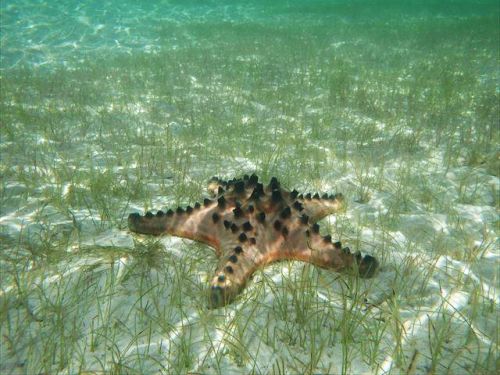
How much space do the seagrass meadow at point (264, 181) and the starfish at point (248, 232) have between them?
150 mm

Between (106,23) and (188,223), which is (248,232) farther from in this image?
(106,23)

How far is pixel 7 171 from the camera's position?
5289 millimetres

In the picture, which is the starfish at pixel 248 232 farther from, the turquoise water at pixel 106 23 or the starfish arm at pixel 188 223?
the turquoise water at pixel 106 23

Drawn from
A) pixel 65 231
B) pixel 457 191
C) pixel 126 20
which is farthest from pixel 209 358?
pixel 126 20

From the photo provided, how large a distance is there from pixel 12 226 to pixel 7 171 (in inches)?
70.8

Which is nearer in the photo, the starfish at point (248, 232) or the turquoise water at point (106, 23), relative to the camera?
the starfish at point (248, 232)

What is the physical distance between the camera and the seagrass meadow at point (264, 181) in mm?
2459

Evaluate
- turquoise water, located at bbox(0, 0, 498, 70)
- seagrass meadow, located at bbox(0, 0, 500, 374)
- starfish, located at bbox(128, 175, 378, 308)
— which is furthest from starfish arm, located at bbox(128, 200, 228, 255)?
turquoise water, located at bbox(0, 0, 498, 70)

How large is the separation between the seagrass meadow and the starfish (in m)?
0.15

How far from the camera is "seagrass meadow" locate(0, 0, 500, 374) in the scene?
8.07 ft

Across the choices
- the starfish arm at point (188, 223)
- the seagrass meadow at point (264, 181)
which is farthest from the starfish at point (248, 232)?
the seagrass meadow at point (264, 181)

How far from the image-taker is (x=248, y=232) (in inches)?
122

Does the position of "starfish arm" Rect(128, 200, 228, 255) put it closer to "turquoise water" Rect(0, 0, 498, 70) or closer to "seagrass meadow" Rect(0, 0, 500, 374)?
"seagrass meadow" Rect(0, 0, 500, 374)

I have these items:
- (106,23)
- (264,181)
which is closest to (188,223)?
(264,181)
